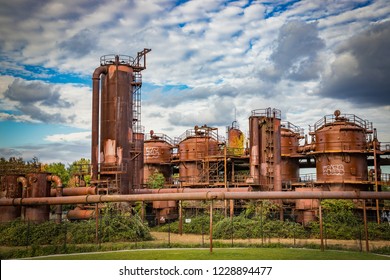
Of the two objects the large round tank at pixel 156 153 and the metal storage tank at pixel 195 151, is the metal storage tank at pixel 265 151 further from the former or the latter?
the large round tank at pixel 156 153

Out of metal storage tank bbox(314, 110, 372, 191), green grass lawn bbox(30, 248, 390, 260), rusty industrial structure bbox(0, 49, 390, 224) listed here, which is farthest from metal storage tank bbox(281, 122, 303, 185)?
green grass lawn bbox(30, 248, 390, 260)

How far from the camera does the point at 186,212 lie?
115ft

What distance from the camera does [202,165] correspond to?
1686 inches

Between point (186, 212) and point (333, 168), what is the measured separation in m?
12.7

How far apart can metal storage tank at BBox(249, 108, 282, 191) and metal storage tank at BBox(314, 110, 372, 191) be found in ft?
12.1

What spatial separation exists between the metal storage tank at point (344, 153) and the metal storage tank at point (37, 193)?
857 inches

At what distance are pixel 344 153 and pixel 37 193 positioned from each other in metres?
23.6

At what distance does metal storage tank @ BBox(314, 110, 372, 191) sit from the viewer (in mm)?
34156

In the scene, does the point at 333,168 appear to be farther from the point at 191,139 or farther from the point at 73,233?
the point at 73,233

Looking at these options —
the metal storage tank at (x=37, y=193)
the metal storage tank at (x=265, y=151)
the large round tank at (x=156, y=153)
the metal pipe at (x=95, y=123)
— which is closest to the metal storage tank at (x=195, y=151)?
the large round tank at (x=156, y=153)

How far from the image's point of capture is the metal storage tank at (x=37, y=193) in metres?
26.7

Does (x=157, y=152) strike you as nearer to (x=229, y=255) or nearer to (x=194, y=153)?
(x=194, y=153)
